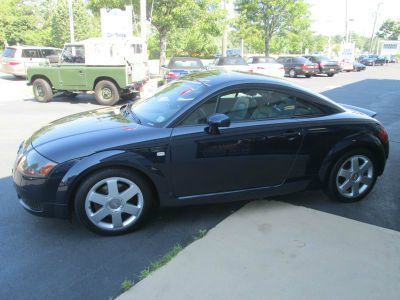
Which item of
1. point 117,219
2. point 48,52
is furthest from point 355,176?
point 48,52

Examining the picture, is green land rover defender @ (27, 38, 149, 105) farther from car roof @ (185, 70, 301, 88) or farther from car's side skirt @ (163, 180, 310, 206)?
car's side skirt @ (163, 180, 310, 206)

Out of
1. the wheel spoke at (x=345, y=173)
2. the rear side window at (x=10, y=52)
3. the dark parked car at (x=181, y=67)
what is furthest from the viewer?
the rear side window at (x=10, y=52)

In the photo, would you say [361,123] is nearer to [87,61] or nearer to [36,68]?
[87,61]

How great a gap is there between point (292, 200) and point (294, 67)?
22336 millimetres

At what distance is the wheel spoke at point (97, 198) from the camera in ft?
11.2

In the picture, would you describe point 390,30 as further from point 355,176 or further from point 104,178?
point 104,178

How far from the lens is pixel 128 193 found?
11.5 feet

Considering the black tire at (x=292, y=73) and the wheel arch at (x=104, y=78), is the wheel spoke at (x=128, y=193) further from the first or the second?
the black tire at (x=292, y=73)

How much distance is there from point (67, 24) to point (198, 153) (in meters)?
33.3

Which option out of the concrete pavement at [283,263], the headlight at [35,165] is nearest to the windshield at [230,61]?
the concrete pavement at [283,263]

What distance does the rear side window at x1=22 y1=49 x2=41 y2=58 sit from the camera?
1995 cm

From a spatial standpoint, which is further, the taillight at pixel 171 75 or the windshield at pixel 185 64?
the windshield at pixel 185 64

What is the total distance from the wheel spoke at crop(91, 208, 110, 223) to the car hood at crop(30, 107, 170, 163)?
1.82 ft

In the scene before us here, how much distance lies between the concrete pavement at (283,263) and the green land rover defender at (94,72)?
8916 mm
